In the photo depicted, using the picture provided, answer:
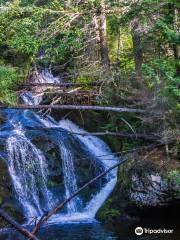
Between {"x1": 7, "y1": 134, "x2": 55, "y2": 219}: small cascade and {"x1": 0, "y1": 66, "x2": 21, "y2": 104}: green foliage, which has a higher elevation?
{"x1": 0, "y1": 66, "x2": 21, "y2": 104}: green foliage

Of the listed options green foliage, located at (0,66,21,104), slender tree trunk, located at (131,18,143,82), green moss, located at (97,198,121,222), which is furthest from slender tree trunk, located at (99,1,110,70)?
green moss, located at (97,198,121,222)

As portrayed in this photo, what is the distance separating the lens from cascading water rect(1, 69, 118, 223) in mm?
13289

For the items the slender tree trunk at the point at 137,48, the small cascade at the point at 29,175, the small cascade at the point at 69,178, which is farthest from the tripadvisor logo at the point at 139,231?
the slender tree trunk at the point at 137,48

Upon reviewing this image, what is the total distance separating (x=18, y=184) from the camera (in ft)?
44.0

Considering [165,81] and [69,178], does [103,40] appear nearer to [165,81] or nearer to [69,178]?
[165,81]

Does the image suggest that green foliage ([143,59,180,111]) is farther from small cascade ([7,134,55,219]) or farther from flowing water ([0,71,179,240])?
small cascade ([7,134,55,219])

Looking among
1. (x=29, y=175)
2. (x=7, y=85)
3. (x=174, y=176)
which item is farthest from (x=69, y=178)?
(x=7, y=85)

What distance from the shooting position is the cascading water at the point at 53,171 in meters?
13.3

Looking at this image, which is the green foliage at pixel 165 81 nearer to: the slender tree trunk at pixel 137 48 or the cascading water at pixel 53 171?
the slender tree trunk at pixel 137 48

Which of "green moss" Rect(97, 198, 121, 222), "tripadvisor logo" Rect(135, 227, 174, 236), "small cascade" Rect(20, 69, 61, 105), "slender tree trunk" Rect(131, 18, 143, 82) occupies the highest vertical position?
"slender tree trunk" Rect(131, 18, 143, 82)

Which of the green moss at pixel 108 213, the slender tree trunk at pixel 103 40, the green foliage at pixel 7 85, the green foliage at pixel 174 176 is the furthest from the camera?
the green foliage at pixel 7 85

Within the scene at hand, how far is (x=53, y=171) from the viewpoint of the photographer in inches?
548

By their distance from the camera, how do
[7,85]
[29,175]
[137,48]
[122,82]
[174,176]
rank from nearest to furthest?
[174,176], [29,175], [122,82], [137,48], [7,85]

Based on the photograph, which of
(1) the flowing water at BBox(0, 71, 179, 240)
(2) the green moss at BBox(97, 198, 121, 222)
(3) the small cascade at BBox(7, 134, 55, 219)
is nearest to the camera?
(2) the green moss at BBox(97, 198, 121, 222)
